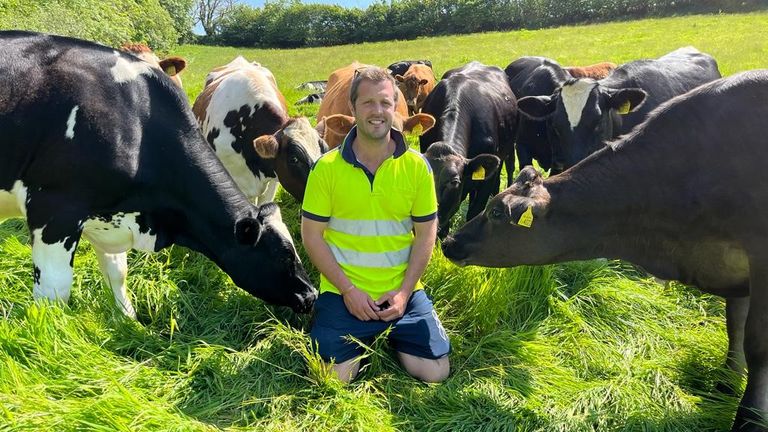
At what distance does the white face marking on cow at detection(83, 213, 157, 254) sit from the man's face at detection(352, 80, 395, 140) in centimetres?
184

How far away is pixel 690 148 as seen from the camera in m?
3.57

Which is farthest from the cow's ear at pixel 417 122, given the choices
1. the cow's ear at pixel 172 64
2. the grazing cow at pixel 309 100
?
the grazing cow at pixel 309 100

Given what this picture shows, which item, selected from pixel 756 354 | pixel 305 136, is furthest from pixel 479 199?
pixel 756 354

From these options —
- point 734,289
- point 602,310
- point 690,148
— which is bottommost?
point 602,310

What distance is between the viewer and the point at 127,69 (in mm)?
4328

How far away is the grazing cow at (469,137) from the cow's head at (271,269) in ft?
5.01

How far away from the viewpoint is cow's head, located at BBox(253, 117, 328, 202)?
546cm

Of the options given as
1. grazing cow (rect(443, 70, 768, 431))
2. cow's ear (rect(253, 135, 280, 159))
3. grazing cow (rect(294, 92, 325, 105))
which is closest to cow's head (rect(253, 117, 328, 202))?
cow's ear (rect(253, 135, 280, 159))

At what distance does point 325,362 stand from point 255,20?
6131 cm

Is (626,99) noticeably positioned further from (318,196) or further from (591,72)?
(318,196)

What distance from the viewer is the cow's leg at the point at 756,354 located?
334 cm

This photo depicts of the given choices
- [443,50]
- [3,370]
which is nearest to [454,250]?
[3,370]

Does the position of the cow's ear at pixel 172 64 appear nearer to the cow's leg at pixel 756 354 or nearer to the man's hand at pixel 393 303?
the man's hand at pixel 393 303

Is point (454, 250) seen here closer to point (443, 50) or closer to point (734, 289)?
point (734, 289)
